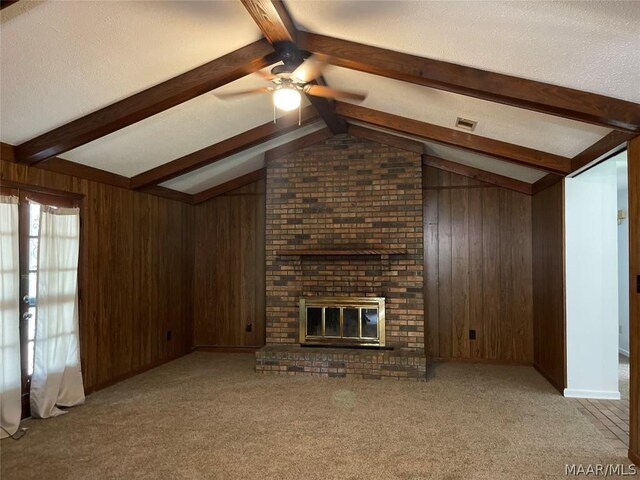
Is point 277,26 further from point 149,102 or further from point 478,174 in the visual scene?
point 478,174

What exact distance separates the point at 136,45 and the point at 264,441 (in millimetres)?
2886

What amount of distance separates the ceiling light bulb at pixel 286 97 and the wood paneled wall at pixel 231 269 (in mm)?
3419

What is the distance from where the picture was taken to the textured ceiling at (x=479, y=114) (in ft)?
11.4

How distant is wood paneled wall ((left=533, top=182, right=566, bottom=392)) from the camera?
443cm

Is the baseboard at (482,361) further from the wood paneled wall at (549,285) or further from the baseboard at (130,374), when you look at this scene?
the baseboard at (130,374)

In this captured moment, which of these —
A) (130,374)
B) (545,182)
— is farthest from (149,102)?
(545,182)

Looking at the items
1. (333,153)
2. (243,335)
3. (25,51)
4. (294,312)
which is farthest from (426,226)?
(25,51)

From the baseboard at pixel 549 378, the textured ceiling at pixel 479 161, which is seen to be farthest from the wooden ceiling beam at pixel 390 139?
the baseboard at pixel 549 378

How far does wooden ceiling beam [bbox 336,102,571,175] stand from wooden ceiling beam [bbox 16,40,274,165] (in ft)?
5.22

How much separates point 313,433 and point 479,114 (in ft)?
9.71

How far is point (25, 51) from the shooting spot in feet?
8.50

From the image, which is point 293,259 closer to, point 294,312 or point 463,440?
point 294,312

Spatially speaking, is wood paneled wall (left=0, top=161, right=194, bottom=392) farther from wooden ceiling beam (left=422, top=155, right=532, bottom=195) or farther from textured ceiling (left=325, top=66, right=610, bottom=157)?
wooden ceiling beam (left=422, top=155, right=532, bottom=195)

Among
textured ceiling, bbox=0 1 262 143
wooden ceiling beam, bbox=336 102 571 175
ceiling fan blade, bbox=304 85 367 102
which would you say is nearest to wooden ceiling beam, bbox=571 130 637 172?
wooden ceiling beam, bbox=336 102 571 175
